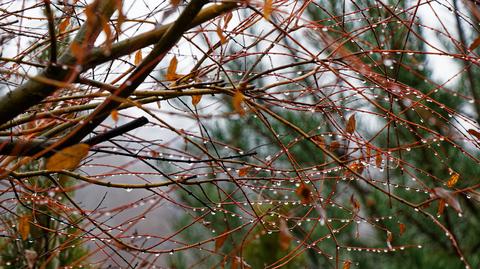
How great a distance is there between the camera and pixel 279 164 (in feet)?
17.0

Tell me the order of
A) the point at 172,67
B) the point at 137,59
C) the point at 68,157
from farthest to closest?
the point at 137,59 < the point at 172,67 < the point at 68,157

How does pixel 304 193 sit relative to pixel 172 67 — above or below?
below

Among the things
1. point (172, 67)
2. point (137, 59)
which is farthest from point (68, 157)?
point (137, 59)

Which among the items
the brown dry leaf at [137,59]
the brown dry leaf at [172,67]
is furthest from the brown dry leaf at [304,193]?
the brown dry leaf at [137,59]

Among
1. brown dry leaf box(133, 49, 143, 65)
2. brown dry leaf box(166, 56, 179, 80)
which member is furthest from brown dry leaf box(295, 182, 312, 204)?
brown dry leaf box(133, 49, 143, 65)

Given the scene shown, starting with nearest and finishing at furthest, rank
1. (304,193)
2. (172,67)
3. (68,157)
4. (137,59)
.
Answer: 1. (68,157)
2. (304,193)
3. (172,67)
4. (137,59)

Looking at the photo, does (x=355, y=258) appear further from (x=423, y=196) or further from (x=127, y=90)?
(x=127, y=90)

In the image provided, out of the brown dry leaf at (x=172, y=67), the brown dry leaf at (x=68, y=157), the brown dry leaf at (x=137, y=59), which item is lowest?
the brown dry leaf at (x=68, y=157)

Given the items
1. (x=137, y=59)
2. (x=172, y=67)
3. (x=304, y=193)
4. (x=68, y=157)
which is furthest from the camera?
(x=137, y=59)

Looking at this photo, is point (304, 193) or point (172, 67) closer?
point (304, 193)

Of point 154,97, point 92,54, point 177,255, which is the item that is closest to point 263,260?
point 177,255

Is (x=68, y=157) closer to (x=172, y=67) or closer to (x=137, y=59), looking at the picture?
(x=172, y=67)

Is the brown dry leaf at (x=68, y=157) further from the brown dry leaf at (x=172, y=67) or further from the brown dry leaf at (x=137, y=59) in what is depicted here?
the brown dry leaf at (x=137, y=59)

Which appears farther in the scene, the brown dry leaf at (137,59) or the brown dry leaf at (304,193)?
the brown dry leaf at (137,59)
